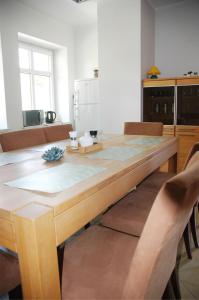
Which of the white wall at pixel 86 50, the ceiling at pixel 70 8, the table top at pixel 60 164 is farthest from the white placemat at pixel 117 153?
the white wall at pixel 86 50

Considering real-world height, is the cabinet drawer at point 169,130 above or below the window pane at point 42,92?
below

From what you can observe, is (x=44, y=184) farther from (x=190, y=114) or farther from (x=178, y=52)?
(x=178, y=52)

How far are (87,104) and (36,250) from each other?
4190 millimetres

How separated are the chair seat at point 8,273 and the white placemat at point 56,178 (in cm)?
33

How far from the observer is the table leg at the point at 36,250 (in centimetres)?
76

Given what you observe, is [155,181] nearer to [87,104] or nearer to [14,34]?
[87,104]

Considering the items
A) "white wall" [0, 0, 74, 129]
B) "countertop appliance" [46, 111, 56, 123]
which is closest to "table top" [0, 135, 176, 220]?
"white wall" [0, 0, 74, 129]

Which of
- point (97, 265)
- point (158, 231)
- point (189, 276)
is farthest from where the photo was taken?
point (189, 276)

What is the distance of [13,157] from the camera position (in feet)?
5.51

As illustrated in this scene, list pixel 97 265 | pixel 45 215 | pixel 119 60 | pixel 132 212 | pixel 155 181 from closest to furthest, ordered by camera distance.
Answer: pixel 45 215
pixel 97 265
pixel 132 212
pixel 155 181
pixel 119 60

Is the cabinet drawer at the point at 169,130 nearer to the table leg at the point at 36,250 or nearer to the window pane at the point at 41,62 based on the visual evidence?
the window pane at the point at 41,62

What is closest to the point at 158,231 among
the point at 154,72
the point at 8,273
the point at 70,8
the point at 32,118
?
the point at 8,273

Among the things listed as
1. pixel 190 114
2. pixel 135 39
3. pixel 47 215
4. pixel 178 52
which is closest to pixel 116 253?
pixel 47 215

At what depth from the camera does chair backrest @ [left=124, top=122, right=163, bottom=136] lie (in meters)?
2.71
